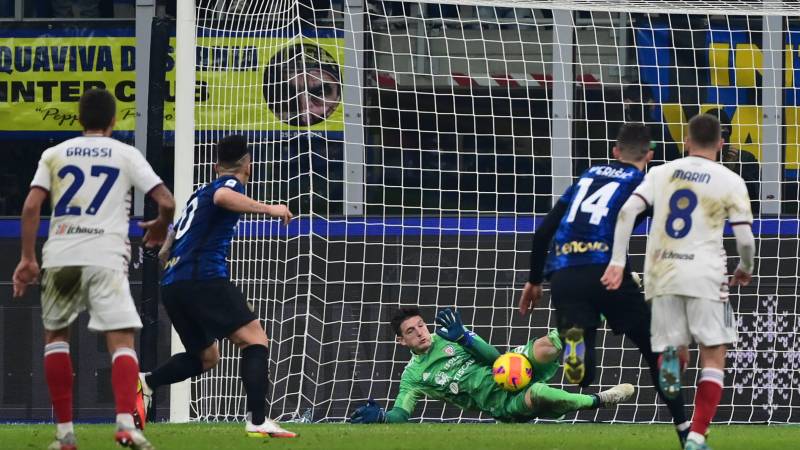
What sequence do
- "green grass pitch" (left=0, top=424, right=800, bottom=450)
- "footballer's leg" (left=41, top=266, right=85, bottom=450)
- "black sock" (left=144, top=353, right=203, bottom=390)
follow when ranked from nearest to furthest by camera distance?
"footballer's leg" (left=41, top=266, right=85, bottom=450)
"green grass pitch" (left=0, top=424, right=800, bottom=450)
"black sock" (left=144, top=353, right=203, bottom=390)

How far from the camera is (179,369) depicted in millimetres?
9477

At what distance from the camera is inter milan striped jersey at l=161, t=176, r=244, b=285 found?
8883 mm

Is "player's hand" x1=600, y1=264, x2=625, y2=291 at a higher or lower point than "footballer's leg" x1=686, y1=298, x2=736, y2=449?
higher

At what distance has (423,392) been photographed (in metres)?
11.2

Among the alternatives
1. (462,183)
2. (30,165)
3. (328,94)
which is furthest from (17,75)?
(462,183)

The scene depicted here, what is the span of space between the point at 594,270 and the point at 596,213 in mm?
301

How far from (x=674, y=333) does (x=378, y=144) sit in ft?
19.9

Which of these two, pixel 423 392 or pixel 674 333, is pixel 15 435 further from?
pixel 674 333

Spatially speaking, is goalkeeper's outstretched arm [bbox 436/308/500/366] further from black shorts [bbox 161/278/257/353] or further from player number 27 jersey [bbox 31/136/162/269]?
player number 27 jersey [bbox 31/136/162/269]

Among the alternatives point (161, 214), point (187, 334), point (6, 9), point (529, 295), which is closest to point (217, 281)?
point (187, 334)

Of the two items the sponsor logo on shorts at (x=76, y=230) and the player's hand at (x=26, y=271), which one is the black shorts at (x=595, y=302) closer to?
the sponsor logo on shorts at (x=76, y=230)

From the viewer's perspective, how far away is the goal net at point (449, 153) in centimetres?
1258

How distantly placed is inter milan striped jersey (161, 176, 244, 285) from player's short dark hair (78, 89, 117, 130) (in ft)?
5.31

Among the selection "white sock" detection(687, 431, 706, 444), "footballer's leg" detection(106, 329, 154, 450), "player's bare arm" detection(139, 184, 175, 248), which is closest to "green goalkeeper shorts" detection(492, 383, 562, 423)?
"white sock" detection(687, 431, 706, 444)
